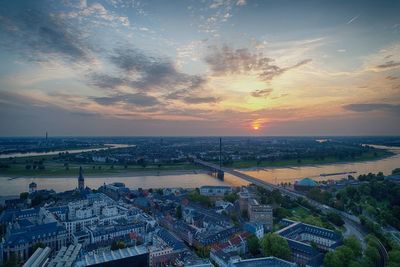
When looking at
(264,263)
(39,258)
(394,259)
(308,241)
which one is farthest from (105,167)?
(394,259)

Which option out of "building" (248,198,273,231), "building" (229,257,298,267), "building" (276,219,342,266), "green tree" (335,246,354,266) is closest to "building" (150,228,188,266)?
"building" (229,257,298,267)

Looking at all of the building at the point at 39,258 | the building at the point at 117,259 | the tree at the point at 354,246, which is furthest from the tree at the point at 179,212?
the tree at the point at 354,246

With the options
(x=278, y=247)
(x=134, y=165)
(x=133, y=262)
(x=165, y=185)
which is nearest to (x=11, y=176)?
(x=134, y=165)

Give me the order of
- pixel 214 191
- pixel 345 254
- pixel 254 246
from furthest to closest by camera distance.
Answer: pixel 214 191 → pixel 254 246 → pixel 345 254

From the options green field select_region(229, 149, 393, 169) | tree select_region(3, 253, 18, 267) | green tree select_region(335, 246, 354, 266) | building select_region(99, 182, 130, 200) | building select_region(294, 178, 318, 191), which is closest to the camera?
green tree select_region(335, 246, 354, 266)

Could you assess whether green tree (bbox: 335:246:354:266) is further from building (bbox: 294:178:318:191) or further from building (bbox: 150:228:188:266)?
building (bbox: 294:178:318:191)

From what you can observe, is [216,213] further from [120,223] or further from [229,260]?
[229,260]

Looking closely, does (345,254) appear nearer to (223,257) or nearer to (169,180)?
(223,257)
